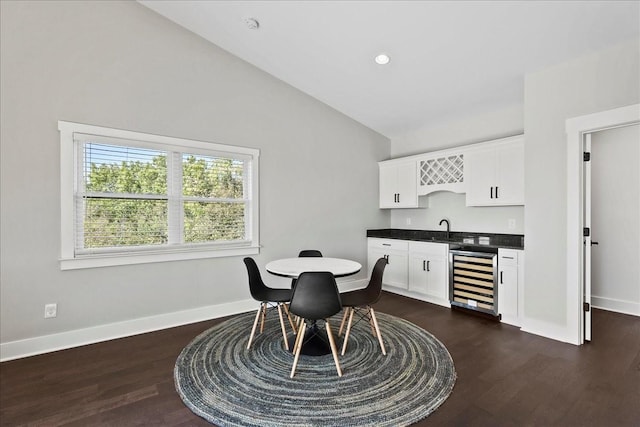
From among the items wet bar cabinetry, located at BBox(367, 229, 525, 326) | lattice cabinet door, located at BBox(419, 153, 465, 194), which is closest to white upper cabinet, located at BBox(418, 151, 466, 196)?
lattice cabinet door, located at BBox(419, 153, 465, 194)

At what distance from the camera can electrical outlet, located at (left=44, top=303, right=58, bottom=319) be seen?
3004 mm

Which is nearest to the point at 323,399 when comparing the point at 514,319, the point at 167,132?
the point at 514,319

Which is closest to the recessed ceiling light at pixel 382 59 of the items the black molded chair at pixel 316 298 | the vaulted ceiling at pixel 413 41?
the vaulted ceiling at pixel 413 41

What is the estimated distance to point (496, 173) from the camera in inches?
156

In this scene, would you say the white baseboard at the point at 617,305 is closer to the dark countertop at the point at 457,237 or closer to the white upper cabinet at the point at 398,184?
the dark countertop at the point at 457,237

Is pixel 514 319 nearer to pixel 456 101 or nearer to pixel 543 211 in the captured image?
pixel 543 211

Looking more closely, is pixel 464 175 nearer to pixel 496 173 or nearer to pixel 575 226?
pixel 496 173

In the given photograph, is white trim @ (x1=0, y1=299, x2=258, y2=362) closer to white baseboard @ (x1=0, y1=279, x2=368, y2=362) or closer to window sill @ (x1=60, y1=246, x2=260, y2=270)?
white baseboard @ (x1=0, y1=279, x2=368, y2=362)

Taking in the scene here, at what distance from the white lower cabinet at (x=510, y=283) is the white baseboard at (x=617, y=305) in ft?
5.39

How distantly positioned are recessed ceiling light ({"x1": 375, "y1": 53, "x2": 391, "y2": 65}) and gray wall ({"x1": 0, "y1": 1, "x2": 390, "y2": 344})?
4.43ft

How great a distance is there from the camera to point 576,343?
10.1ft

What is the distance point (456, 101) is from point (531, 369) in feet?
10.4

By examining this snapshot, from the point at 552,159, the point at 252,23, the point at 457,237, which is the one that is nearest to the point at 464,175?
the point at 457,237

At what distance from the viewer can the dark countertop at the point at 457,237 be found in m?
4.05
